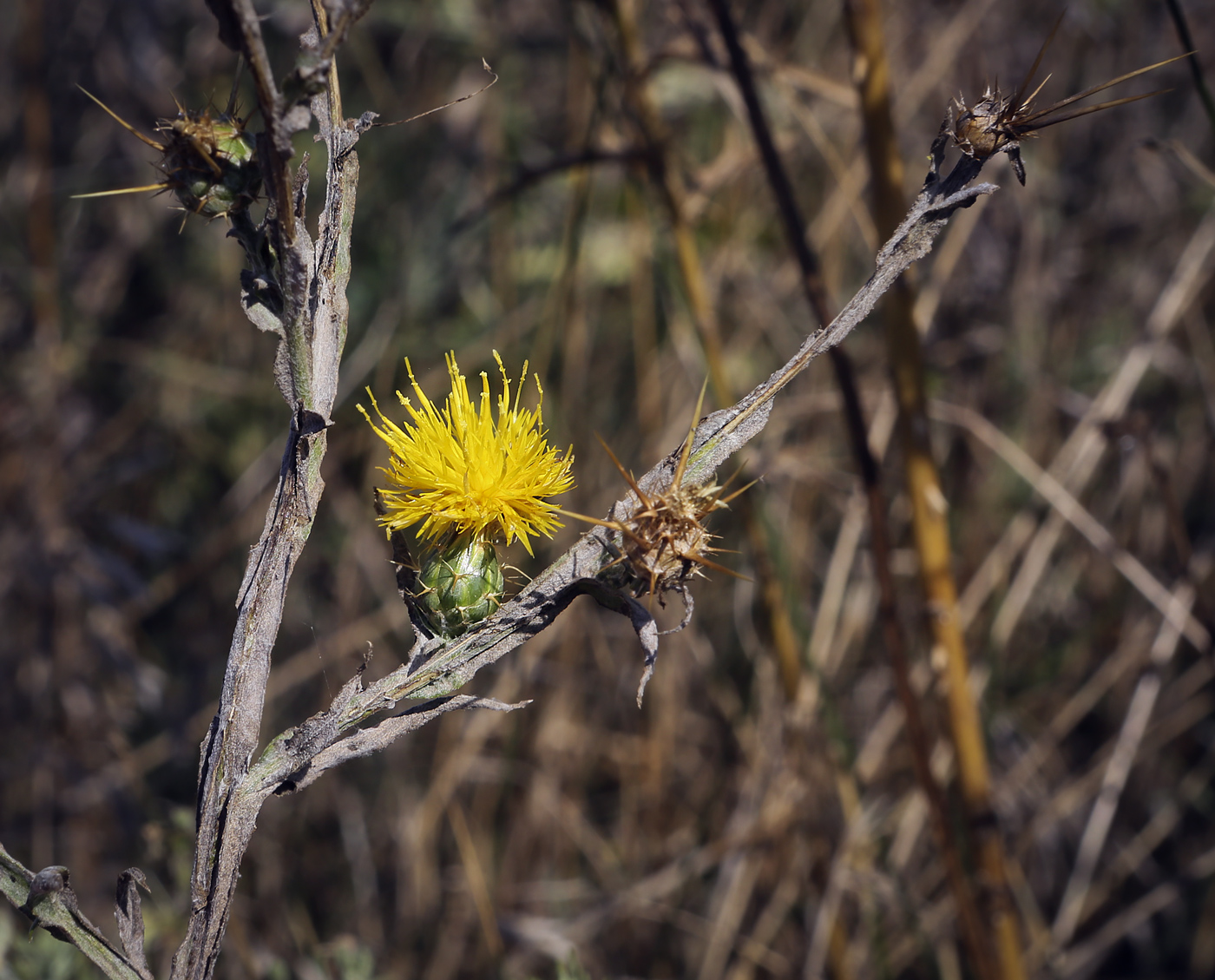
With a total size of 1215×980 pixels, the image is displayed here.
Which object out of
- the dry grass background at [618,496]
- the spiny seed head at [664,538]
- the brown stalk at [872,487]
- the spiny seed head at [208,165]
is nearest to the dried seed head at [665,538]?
the spiny seed head at [664,538]

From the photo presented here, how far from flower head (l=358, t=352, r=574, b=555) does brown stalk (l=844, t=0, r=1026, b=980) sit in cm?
86

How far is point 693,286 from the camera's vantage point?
6.70 ft

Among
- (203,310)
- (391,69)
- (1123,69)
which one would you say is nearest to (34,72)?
(203,310)

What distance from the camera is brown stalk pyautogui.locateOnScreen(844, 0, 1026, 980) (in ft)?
5.48

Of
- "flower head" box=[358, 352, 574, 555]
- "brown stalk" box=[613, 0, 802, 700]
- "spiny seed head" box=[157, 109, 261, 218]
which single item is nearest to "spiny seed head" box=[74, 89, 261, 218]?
"spiny seed head" box=[157, 109, 261, 218]

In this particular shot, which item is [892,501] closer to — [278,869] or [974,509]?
[974,509]

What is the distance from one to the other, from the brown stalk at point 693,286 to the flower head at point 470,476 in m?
0.85

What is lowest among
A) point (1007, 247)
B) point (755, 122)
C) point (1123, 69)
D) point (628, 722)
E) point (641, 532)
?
point (641, 532)

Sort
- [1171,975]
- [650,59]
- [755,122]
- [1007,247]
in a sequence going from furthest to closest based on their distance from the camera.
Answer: [1007,247] < [1171,975] < [650,59] < [755,122]

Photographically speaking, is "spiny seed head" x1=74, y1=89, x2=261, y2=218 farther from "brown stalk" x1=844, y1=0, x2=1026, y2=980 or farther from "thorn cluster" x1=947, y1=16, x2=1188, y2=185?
"brown stalk" x1=844, y1=0, x2=1026, y2=980

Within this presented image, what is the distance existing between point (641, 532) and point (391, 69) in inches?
149

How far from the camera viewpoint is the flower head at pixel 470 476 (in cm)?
114

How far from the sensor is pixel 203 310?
3.92m

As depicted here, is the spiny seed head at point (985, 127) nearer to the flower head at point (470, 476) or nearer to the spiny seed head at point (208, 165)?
the flower head at point (470, 476)
